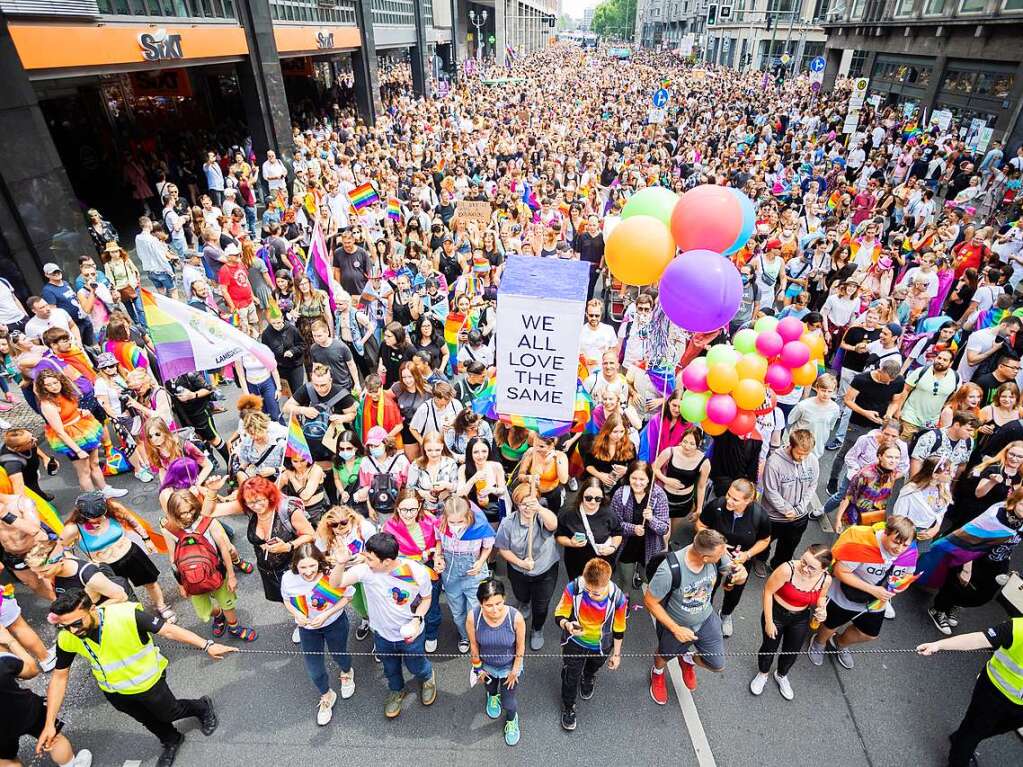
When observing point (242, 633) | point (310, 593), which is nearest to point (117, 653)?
point (310, 593)

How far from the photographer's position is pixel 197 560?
13.7 ft

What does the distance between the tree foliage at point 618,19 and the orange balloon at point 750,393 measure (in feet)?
574

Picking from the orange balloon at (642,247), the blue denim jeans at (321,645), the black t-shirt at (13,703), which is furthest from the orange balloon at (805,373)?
the black t-shirt at (13,703)

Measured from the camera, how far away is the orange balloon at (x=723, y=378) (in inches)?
185

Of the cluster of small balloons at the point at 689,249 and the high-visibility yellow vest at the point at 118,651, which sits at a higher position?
the cluster of small balloons at the point at 689,249

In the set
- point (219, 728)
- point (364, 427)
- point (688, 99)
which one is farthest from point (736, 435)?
point (688, 99)

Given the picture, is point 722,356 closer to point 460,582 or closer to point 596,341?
point 596,341

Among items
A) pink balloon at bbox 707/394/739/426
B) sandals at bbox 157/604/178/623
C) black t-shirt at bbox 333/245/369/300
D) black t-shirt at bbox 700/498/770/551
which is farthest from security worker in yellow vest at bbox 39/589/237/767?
black t-shirt at bbox 333/245/369/300

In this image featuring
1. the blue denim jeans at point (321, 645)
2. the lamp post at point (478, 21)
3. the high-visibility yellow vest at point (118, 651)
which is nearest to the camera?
the high-visibility yellow vest at point (118, 651)

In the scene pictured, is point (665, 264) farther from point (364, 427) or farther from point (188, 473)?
point (188, 473)

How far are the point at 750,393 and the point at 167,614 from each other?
5.24 metres

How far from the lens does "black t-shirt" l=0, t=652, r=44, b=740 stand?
3.34 metres

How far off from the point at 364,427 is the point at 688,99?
31.6 meters

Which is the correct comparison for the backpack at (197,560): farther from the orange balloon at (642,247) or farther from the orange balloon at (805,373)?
the orange balloon at (805,373)
